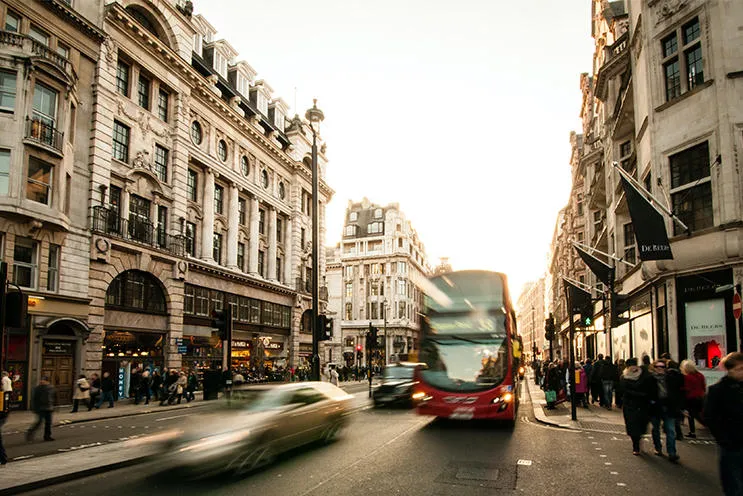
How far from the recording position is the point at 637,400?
1077cm

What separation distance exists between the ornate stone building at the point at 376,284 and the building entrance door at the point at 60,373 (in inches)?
2599

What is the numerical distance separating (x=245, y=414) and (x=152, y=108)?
26.0m

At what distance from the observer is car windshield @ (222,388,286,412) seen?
996cm

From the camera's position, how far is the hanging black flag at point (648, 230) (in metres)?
15.8

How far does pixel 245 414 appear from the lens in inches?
376

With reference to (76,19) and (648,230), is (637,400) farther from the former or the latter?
(76,19)

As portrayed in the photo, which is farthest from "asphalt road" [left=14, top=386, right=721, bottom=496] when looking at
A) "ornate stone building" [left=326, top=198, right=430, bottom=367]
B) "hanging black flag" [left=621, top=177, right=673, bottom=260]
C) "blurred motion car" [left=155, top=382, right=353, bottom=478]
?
"ornate stone building" [left=326, top=198, right=430, bottom=367]

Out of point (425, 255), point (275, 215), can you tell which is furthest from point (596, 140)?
point (425, 255)

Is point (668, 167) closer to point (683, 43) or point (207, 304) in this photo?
point (683, 43)

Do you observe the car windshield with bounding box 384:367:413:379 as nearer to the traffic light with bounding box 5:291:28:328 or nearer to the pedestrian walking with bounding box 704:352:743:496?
the traffic light with bounding box 5:291:28:328

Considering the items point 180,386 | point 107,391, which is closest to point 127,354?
point 180,386

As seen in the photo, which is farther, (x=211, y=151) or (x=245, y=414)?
(x=211, y=151)

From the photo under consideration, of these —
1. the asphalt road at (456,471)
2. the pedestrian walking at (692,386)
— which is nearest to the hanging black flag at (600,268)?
the pedestrian walking at (692,386)

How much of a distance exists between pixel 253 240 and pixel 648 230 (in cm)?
3092
